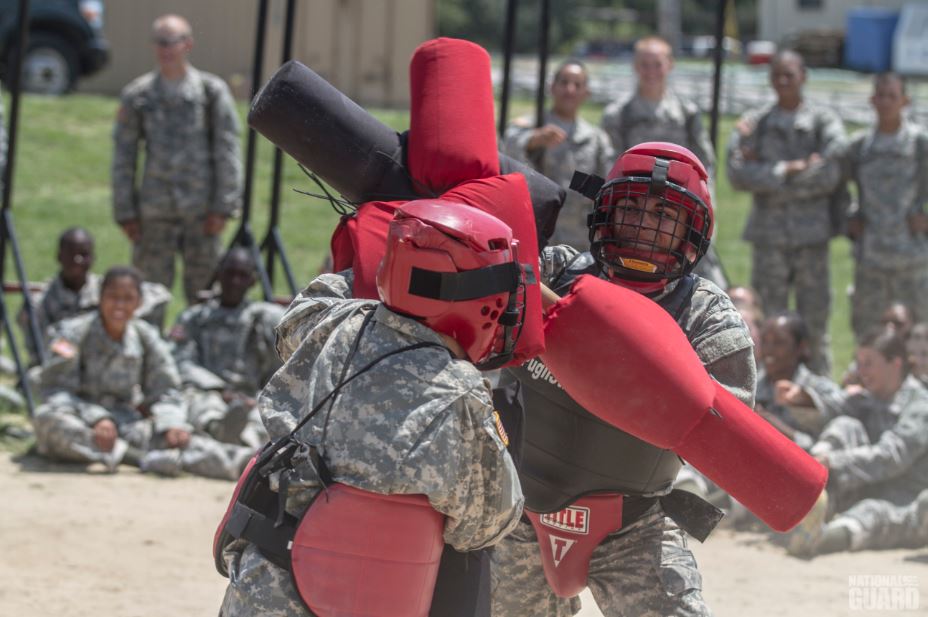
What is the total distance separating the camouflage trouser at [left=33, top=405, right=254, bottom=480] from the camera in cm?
764

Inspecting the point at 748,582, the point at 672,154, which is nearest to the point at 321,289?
the point at 672,154

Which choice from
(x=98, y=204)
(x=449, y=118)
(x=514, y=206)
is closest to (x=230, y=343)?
(x=449, y=118)

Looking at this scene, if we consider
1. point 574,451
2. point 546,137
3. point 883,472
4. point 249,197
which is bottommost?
point 883,472

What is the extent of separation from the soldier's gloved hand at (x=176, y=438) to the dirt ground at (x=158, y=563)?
0.24m

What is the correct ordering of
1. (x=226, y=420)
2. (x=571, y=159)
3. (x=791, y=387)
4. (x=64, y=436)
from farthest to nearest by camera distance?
(x=571, y=159), (x=226, y=420), (x=64, y=436), (x=791, y=387)

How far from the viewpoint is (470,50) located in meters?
4.04

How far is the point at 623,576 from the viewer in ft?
13.1

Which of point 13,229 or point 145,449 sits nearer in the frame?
point 145,449

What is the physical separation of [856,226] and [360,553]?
6582 millimetres

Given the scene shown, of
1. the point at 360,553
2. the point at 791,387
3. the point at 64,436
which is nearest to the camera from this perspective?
the point at 360,553

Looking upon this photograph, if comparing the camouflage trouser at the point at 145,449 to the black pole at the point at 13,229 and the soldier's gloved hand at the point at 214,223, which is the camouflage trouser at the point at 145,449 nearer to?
the black pole at the point at 13,229

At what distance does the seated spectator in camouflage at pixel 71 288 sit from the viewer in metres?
8.56

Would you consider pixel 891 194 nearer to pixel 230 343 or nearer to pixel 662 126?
pixel 662 126

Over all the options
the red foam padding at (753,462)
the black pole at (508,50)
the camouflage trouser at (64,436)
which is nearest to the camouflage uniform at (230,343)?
the camouflage trouser at (64,436)
